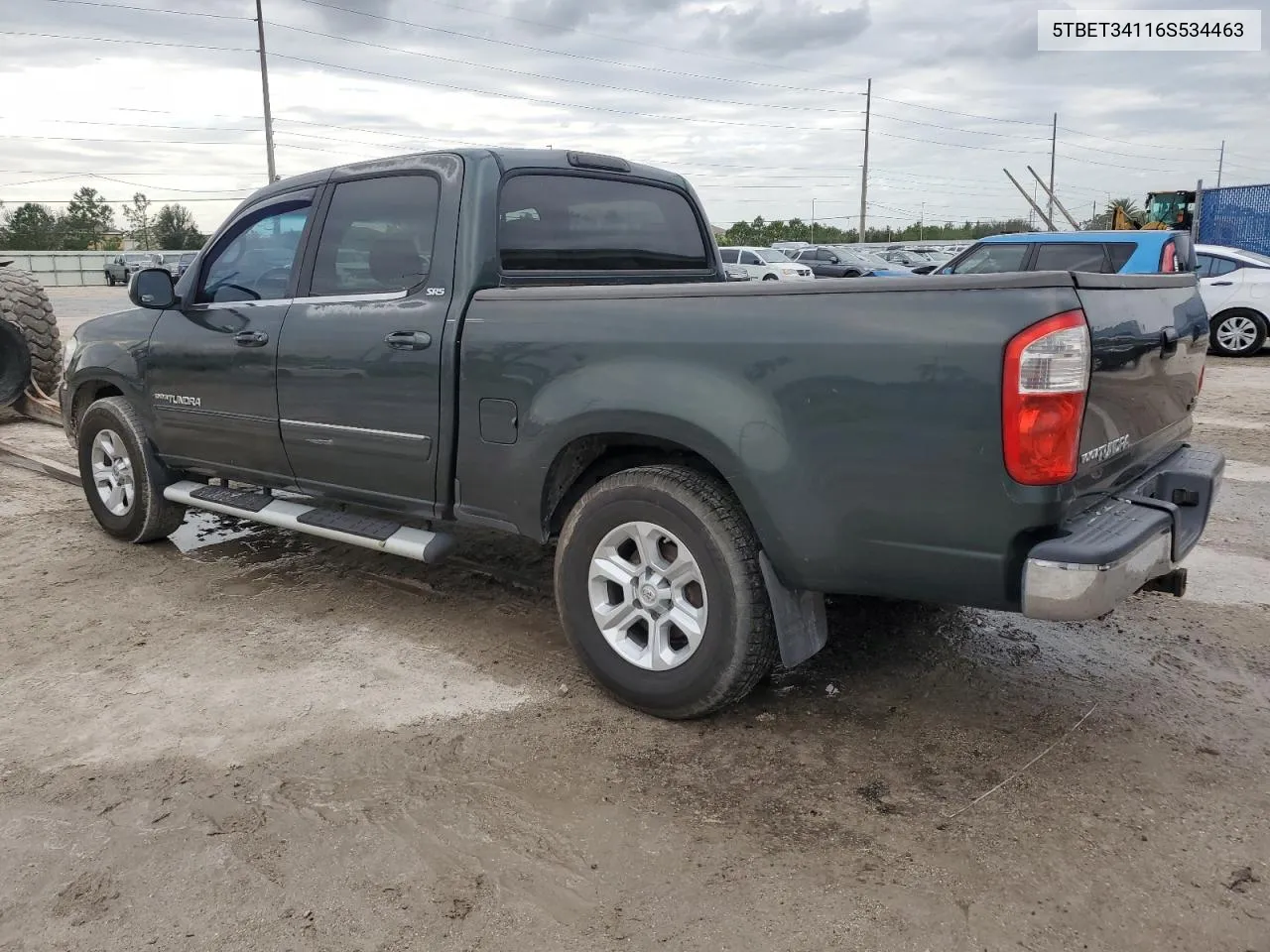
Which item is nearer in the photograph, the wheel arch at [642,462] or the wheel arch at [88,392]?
the wheel arch at [642,462]

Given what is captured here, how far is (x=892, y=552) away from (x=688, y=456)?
2.73 feet

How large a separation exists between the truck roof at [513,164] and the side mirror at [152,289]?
56 centimetres

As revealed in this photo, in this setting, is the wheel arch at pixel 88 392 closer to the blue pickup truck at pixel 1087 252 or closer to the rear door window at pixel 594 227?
the rear door window at pixel 594 227

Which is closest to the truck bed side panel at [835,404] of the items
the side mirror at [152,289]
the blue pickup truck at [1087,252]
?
the side mirror at [152,289]

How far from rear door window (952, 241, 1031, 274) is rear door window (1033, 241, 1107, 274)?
20 cm

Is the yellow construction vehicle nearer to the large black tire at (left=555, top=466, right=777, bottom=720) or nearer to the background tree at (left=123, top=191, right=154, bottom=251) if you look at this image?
the large black tire at (left=555, top=466, right=777, bottom=720)

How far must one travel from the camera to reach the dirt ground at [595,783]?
2.42m

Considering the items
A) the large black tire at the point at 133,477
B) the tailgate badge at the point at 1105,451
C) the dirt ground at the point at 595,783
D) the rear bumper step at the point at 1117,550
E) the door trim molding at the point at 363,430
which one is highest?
the tailgate badge at the point at 1105,451

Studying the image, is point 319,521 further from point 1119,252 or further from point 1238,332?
point 1238,332

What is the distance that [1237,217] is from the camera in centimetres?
1998

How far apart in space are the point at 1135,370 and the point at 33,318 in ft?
29.6

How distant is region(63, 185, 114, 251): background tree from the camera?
211 ft

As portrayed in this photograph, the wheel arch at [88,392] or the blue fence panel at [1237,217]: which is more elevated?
the blue fence panel at [1237,217]

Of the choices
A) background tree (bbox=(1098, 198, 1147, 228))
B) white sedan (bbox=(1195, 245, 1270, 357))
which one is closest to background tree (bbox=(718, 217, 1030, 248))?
background tree (bbox=(1098, 198, 1147, 228))
